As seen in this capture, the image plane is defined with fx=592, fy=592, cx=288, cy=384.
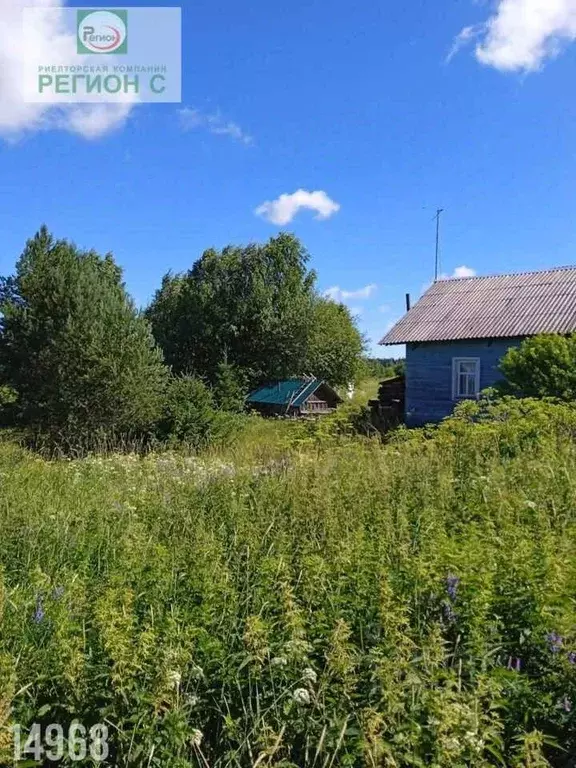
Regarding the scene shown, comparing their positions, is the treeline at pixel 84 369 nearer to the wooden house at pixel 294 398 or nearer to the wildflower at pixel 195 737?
the wooden house at pixel 294 398

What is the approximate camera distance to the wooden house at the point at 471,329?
1702 cm

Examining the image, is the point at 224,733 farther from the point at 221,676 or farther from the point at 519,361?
the point at 519,361

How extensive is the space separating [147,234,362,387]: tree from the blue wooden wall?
1248cm

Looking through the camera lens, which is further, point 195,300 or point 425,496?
point 195,300

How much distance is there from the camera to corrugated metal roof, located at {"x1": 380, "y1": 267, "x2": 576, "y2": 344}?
55.0ft

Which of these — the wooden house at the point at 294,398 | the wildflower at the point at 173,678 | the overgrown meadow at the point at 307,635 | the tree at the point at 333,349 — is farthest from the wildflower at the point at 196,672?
the tree at the point at 333,349

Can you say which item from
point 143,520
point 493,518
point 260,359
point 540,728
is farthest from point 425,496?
point 260,359

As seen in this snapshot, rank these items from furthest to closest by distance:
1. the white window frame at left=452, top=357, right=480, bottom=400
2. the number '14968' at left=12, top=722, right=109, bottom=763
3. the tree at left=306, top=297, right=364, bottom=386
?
the tree at left=306, top=297, right=364, bottom=386 < the white window frame at left=452, top=357, right=480, bottom=400 < the number '14968' at left=12, top=722, right=109, bottom=763

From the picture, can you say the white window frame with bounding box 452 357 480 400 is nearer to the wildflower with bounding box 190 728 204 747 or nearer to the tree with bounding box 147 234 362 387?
the tree with bounding box 147 234 362 387

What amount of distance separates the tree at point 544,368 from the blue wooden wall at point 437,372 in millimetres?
3663

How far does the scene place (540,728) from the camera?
1845 mm

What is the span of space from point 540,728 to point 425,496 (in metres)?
2.35

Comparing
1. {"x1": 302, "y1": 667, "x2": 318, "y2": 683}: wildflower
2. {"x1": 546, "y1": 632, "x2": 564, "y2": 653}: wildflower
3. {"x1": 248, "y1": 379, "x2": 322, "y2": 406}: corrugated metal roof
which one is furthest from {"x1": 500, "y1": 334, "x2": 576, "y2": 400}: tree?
{"x1": 248, "y1": 379, "x2": 322, "y2": 406}: corrugated metal roof

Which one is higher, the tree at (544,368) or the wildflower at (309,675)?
the tree at (544,368)
